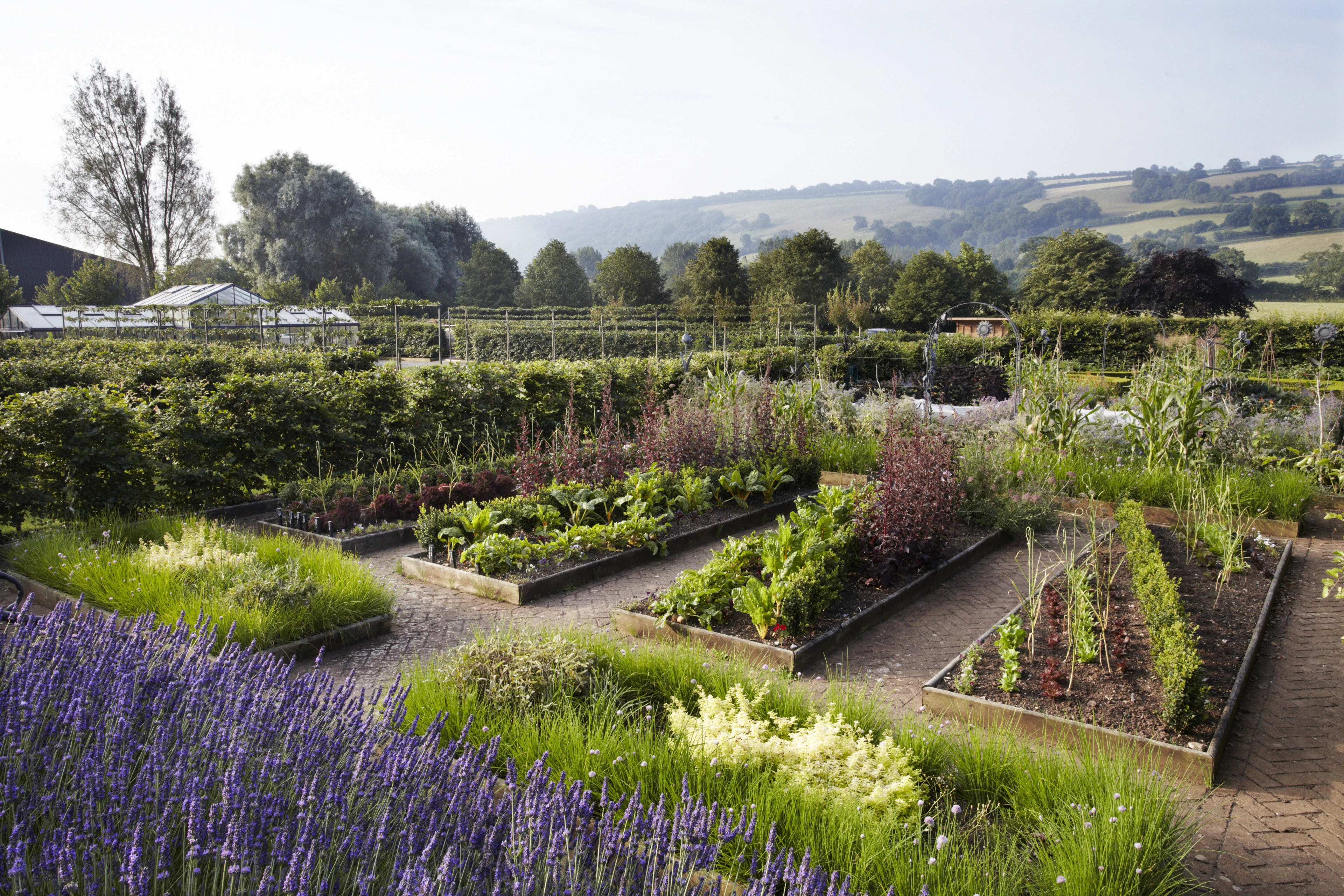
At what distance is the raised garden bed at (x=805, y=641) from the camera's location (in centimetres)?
461

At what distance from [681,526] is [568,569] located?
1533mm

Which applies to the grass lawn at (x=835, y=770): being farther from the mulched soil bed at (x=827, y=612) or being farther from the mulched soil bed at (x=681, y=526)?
the mulched soil bed at (x=681, y=526)

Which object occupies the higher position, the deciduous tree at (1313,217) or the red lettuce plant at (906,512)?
the deciduous tree at (1313,217)

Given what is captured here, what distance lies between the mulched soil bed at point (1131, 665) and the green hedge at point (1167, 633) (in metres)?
0.08

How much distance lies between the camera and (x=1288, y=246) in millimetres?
75688

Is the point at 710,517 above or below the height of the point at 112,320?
below

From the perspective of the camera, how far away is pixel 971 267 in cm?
5103

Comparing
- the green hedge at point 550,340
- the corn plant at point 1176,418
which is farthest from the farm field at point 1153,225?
the corn plant at point 1176,418

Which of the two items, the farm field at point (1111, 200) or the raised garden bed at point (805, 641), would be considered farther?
the farm field at point (1111, 200)

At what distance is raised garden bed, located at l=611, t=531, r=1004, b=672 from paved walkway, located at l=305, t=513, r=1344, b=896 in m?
0.09

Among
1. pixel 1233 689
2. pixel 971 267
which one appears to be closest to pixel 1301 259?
pixel 971 267

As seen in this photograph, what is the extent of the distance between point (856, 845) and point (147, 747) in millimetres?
2100

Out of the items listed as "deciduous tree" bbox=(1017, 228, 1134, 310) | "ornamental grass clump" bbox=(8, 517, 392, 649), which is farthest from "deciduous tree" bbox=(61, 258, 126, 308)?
"deciduous tree" bbox=(1017, 228, 1134, 310)

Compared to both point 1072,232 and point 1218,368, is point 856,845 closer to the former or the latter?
point 1218,368
